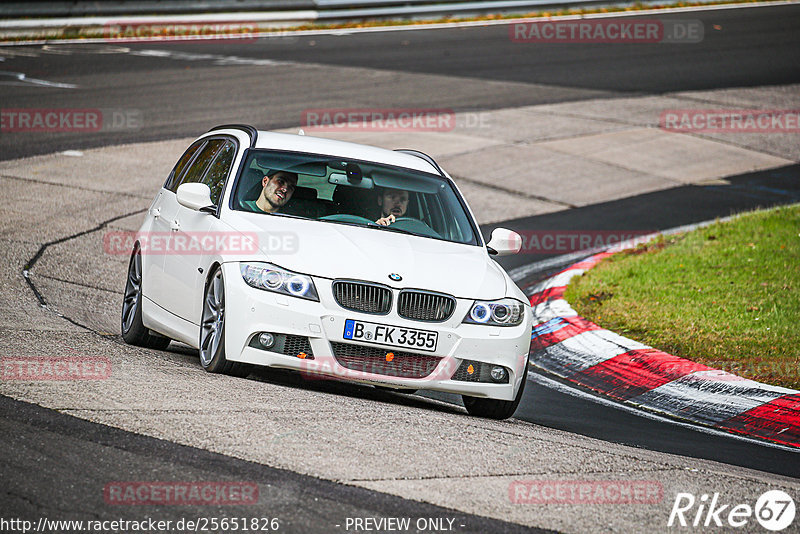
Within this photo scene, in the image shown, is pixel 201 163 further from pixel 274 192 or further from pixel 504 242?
pixel 504 242

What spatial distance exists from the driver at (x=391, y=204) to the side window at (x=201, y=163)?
1390mm

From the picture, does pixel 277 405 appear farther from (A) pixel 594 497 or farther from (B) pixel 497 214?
(B) pixel 497 214

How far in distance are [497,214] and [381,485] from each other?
34.6 feet

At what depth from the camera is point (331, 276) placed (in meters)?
7.12

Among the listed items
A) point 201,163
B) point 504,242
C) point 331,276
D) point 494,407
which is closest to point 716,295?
point 504,242

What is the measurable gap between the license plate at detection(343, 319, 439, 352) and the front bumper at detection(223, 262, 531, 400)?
0.08 ft

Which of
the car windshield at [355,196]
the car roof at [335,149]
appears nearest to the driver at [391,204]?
the car windshield at [355,196]

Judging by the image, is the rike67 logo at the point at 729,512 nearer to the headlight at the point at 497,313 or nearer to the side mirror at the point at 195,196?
the headlight at the point at 497,313

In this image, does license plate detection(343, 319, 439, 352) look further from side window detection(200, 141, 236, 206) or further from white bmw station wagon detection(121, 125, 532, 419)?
side window detection(200, 141, 236, 206)

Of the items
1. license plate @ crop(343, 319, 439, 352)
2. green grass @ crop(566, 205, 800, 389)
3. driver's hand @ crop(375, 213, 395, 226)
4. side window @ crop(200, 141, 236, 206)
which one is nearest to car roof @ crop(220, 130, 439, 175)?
side window @ crop(200, 141, 236, 206)

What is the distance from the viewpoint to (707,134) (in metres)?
21.0

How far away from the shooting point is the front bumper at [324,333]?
23.1 ft

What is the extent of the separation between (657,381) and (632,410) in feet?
2.26

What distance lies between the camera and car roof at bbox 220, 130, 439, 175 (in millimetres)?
8547
